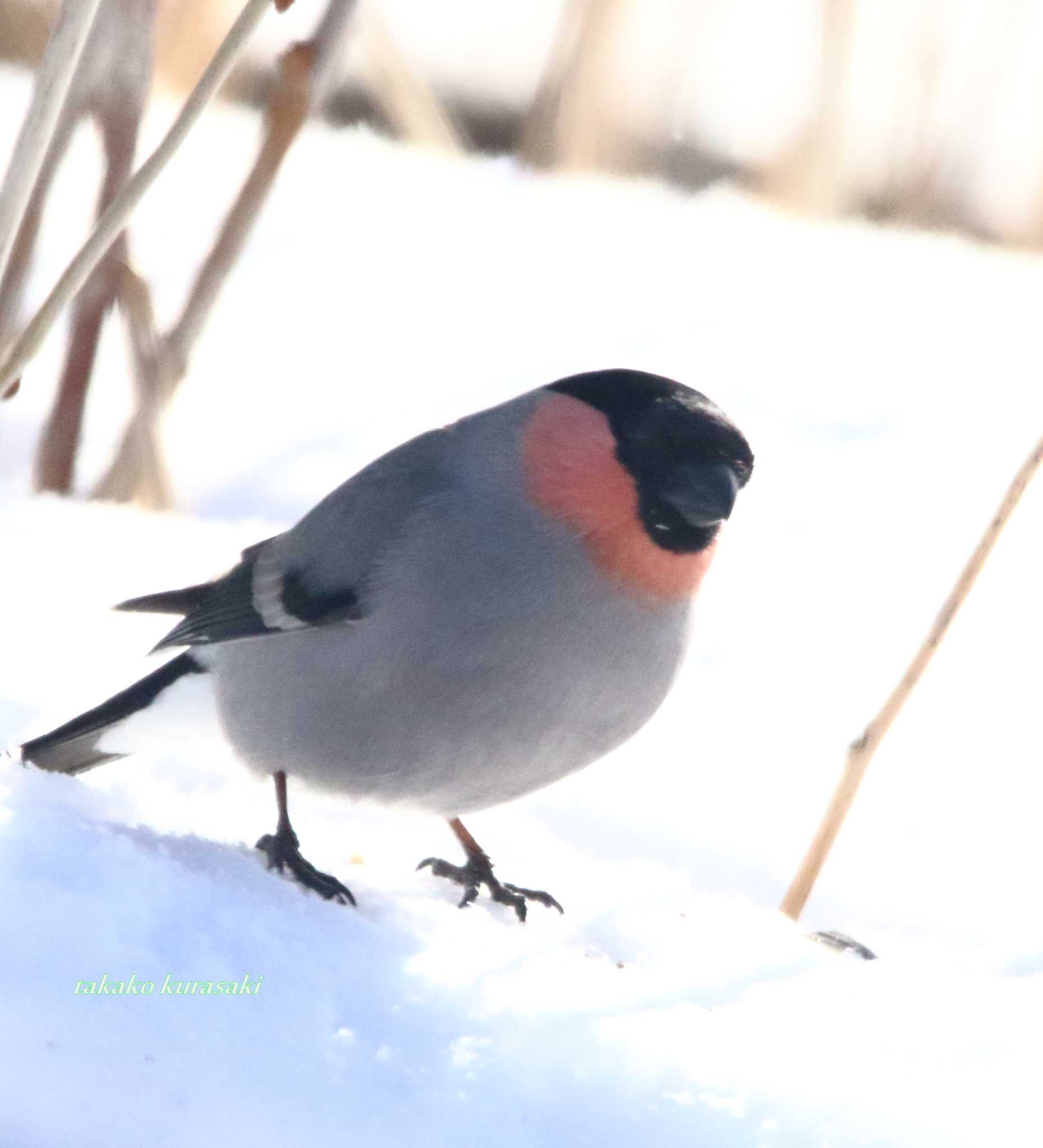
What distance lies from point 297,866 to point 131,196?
29.8 inches

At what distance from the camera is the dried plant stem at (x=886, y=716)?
1.93 metres

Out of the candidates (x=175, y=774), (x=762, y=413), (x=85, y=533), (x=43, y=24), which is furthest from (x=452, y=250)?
(x=175, y=774)

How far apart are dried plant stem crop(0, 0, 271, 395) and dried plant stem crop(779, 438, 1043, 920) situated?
38.9 inches

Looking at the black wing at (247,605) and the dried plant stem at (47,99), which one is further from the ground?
the dried plant stem at (47,99)

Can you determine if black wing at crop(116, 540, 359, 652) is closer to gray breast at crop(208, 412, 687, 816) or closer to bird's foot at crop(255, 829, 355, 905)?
gray breast at crop(208, 412, 687, 816)

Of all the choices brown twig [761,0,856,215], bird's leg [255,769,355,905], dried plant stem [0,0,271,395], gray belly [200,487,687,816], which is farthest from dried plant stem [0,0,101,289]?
brown twig [761,0,856,215]

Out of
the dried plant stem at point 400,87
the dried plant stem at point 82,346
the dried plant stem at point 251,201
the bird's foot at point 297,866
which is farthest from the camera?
the dried plant stem at point 400,87

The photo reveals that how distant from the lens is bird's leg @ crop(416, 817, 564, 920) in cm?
201

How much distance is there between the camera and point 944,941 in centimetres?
223

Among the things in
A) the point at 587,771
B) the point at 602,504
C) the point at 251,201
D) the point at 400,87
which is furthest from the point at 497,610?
the point at 400,87

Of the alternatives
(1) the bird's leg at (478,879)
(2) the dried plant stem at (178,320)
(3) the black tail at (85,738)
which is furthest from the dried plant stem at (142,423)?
(1) the bird's leg at (478,879)

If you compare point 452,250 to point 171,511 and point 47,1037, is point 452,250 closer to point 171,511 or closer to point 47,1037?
point 171,511

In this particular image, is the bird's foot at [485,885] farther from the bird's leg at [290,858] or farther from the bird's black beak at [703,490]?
the bird's black beak at [703,490]

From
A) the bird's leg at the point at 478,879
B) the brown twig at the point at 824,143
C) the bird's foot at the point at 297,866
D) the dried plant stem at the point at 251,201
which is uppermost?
the brown twig at the point at 824,143
